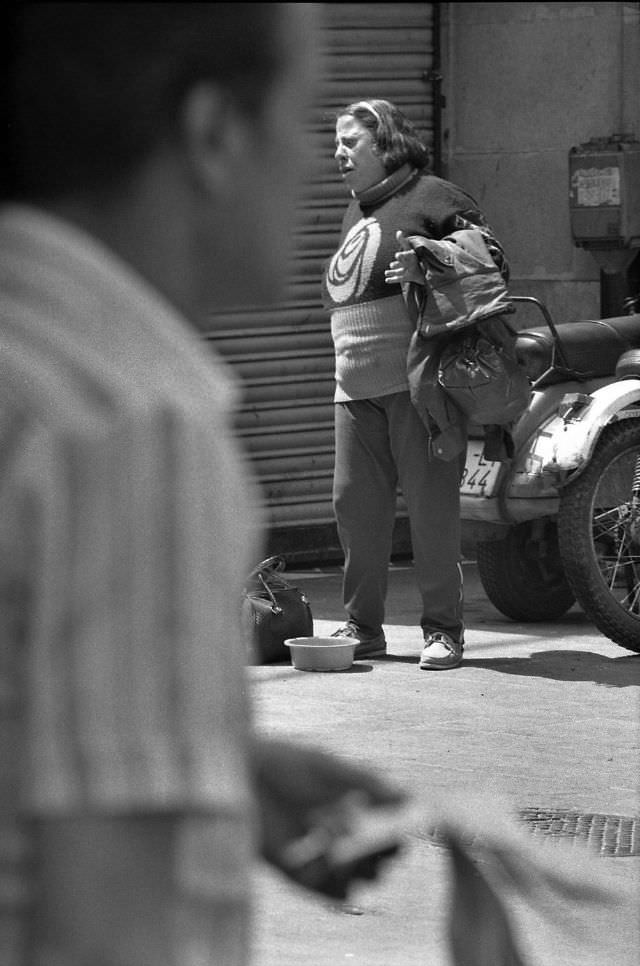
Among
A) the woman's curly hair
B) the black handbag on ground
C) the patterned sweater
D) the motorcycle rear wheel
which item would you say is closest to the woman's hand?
the patterned sweater

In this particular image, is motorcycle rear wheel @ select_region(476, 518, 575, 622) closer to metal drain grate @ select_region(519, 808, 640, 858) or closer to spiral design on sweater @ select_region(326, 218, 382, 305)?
spiral design on sweater @ select_region(326, 218, 382, 305)

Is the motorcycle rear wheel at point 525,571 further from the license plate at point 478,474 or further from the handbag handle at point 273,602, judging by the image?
the handbag handle at point 273,602

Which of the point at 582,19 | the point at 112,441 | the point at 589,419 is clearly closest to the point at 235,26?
the point at 112,441

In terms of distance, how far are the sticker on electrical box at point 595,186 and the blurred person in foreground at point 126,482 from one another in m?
9.30

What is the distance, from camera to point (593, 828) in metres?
5.32

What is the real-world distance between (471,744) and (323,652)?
139 centimetres

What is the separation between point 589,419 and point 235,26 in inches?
267

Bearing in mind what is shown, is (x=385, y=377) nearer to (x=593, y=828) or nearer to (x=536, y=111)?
(x=593, y=828)

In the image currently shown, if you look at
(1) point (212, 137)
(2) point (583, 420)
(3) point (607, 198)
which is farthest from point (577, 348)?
(1) point (212, 137)

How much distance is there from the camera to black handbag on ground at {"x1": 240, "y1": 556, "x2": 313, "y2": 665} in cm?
786

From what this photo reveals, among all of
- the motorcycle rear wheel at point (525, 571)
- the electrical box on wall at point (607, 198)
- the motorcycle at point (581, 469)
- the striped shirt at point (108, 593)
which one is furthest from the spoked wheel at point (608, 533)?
the striped shirt at point (108, 593)

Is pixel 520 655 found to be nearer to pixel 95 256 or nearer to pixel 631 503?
pixel 631 503

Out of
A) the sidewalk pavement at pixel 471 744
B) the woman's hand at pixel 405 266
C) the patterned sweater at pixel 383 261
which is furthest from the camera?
the patterned sweater at pixel 383 261

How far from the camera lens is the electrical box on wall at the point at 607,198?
10.2 meters
